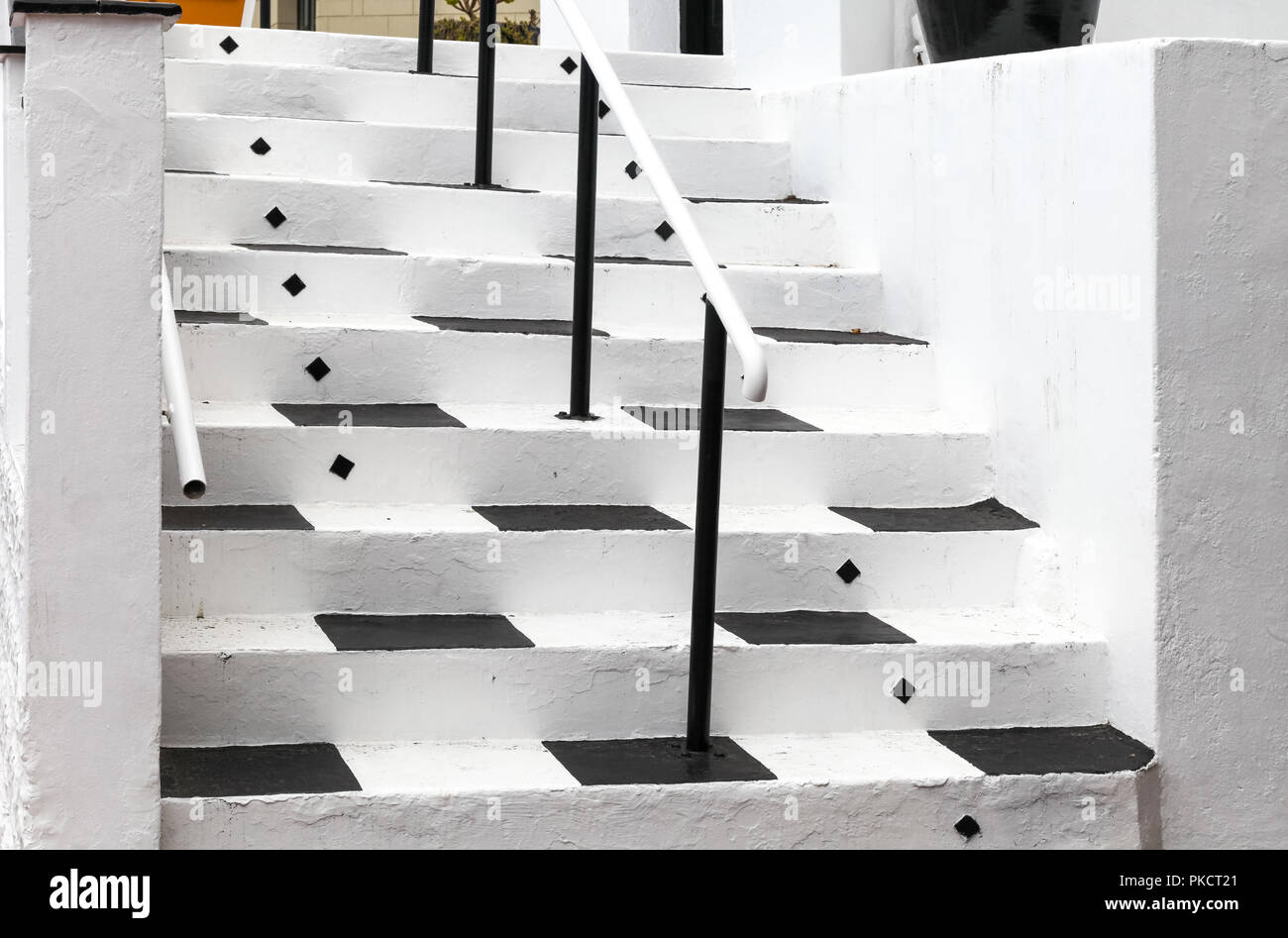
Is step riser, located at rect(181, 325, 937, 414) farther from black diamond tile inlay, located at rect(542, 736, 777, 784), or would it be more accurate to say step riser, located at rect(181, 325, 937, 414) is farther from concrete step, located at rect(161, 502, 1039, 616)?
black diamond tile inlay, located at rect(542, 736, 777, 784)

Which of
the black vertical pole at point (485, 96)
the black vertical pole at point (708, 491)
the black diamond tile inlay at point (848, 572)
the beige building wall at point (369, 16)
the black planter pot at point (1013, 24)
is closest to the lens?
the black vertical pole at point (708, 491)

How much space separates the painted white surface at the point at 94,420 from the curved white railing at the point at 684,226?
84 cm

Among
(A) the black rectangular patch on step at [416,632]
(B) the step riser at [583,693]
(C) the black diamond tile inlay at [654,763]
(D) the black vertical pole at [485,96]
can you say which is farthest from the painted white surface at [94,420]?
(D) the black vertical pole at [485,96]

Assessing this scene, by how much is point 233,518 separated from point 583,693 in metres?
0.71

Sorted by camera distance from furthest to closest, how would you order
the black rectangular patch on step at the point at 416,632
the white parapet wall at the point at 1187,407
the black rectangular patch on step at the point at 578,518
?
the black rectangular patch on step at the point at 578,518 → the white parapet wall at the point at 1187,407 → the black rectangular patch on step at the point at 416,632

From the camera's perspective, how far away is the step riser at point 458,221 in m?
3.69

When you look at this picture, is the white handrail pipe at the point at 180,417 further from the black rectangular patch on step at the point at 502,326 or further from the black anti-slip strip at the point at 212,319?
the black rectangular patch on step at the point at 502,326

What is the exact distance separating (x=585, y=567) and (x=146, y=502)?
92cm

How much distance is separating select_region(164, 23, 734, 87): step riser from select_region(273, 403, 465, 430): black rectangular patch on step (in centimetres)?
152

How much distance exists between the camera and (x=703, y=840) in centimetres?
249

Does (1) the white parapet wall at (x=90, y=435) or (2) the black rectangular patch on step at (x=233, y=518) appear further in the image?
(2) the black rectangular patch on step at (x=233, y=518)

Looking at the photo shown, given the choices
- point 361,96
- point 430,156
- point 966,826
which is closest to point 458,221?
point 430,156

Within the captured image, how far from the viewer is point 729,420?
336 cm
